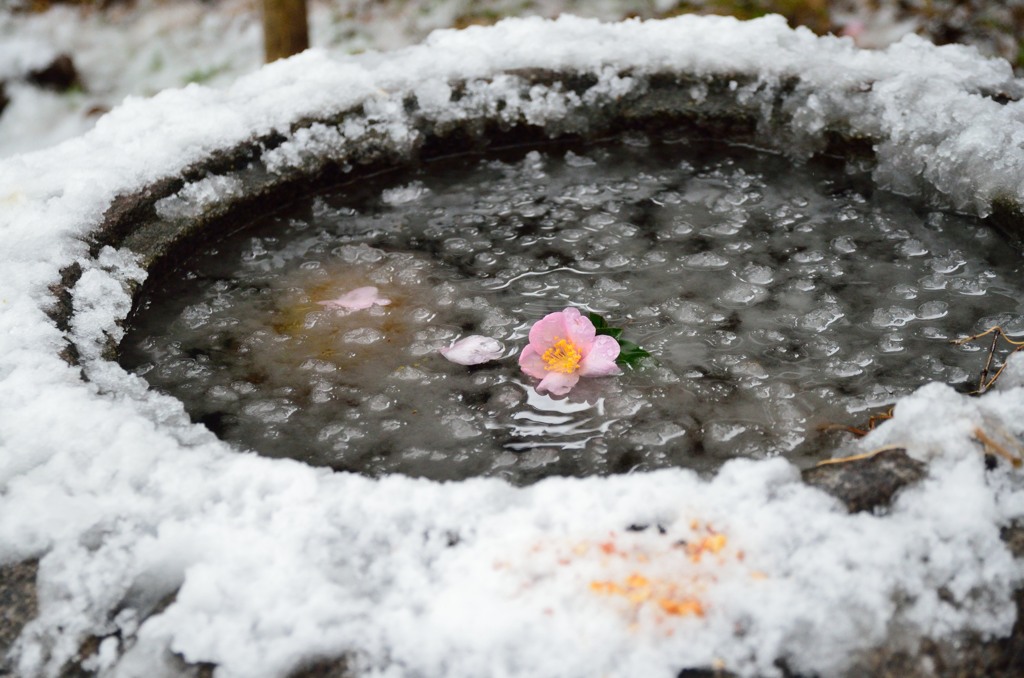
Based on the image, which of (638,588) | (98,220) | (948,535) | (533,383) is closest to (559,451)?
(533,383)

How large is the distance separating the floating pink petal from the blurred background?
8.53 feet

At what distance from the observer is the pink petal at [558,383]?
1.38 m

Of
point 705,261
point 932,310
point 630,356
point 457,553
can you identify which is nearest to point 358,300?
point 630,356

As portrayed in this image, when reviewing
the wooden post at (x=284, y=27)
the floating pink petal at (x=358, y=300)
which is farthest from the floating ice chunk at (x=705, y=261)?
the wooden post at (x=284, y=27)

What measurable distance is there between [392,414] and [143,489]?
1.27 ft

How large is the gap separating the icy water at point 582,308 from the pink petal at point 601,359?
0.06 feet

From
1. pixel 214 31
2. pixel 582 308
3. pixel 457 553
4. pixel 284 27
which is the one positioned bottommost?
pixel 214 31

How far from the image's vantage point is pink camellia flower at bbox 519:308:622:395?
1.39 metres

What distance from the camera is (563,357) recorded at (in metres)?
1.40

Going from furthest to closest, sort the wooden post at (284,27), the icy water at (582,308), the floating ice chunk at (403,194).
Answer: the wooden post at (284,27) → the floating ice chunk at (403,194) → the icy water at (582,308)

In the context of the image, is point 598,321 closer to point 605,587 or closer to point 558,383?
point 558,383

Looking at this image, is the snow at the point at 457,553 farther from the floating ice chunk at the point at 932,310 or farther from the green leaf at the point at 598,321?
the green leaf at the point at 598,321

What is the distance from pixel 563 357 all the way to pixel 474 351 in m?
0.15

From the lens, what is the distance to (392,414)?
4.45ft
